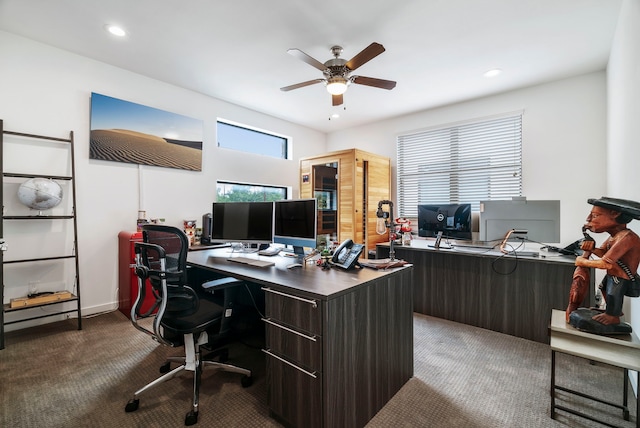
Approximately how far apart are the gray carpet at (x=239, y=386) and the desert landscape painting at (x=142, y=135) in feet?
6.90

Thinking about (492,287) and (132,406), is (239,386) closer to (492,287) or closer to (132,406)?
(132,406)

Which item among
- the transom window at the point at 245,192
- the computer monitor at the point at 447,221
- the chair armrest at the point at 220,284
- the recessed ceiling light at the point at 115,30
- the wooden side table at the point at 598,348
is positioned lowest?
the wooden side table at the point at 598,348

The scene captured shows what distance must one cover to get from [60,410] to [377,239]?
4164 millimetres

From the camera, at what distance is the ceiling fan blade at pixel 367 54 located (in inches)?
89.2

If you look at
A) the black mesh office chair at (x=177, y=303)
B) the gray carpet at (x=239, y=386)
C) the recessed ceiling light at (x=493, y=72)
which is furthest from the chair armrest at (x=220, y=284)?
the recessed ceiling light at (x=493, y=72)

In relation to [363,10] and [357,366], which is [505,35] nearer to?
[363,10]

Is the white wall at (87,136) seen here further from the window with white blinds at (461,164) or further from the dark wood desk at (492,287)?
the window with white blinds at (461,164)

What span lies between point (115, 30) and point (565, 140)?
533 centimetres

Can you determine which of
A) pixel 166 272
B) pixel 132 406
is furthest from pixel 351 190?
pixel 132 406

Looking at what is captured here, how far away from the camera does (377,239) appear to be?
4852 millimetres

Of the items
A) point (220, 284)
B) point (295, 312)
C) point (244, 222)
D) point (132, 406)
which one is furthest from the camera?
point (244, 222)

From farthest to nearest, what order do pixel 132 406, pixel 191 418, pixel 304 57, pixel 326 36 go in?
pixel 326 36 → pixel 304 57 → pixel 132 406 → pixel 191 418

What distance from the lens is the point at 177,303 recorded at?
1.86 meters

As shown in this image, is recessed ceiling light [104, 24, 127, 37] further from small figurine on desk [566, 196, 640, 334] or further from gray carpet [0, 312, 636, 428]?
small figurine on desk [566, 196, 640, 334]
